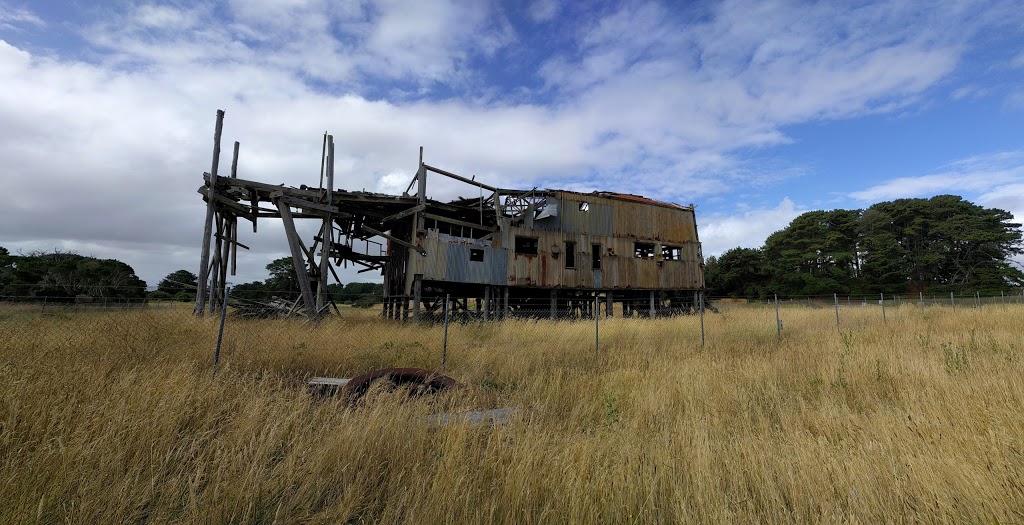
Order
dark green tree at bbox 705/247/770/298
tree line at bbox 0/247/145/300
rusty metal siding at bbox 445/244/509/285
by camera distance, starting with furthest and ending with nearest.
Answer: dark green tree at bbox 705/247/770/298 < tree line at bbox 0/247/145/300 < rusty metal siding at bbox 445/244/509/285

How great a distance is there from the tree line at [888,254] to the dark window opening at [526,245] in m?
37.3

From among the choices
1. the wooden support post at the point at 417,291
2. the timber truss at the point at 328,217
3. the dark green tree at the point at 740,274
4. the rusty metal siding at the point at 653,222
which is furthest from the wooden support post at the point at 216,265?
the dark green tree at the point at 740,274

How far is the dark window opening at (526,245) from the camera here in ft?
65.2

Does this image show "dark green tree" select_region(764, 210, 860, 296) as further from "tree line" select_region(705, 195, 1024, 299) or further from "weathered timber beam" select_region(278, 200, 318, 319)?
"weathered timber beam" select_region(278, 200, 318, 319)

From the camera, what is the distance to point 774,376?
639cm

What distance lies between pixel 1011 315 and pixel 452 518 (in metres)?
20.5

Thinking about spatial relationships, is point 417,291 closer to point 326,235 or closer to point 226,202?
point 326,235

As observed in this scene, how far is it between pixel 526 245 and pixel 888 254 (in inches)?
1799

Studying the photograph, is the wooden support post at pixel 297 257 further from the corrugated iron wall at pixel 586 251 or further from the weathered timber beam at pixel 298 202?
the corrugated iron wall at pixel 586 251

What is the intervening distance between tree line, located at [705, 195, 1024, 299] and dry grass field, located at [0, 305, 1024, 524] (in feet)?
155

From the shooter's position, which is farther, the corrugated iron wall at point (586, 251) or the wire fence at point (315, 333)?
the corrugated iron wall at point (586, 251)

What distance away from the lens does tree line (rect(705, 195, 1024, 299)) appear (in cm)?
4159

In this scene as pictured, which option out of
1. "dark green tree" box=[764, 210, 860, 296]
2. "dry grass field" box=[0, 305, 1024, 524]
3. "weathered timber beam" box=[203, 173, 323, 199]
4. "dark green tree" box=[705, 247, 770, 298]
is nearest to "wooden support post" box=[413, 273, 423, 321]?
"weathered timber beam" box=[203, 173, 323, 199]

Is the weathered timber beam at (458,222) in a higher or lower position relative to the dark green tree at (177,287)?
higher
